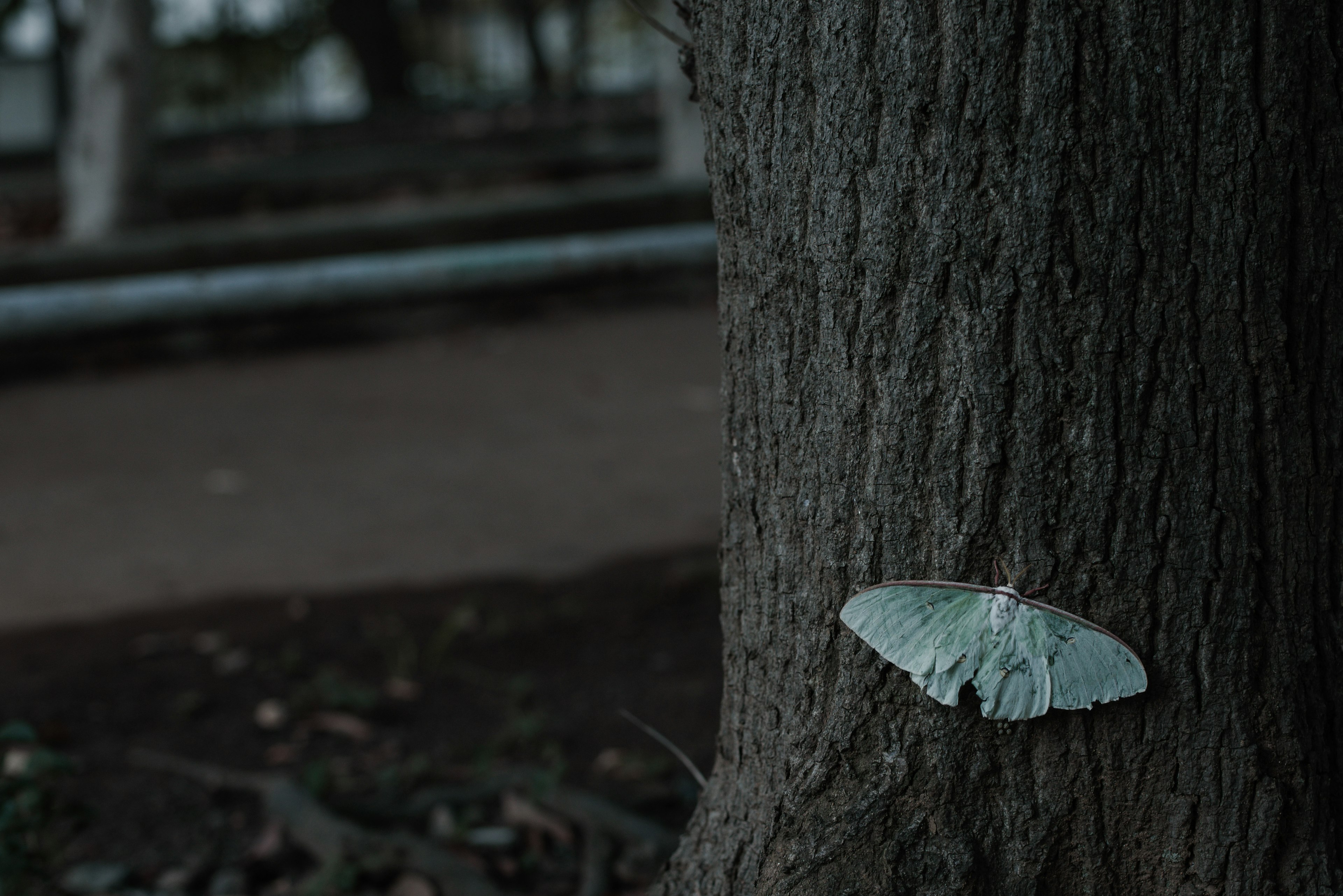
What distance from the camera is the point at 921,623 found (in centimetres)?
150

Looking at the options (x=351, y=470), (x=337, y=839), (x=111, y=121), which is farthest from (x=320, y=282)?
(x=337, y=839)

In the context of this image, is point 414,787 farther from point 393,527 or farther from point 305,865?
point 393,527

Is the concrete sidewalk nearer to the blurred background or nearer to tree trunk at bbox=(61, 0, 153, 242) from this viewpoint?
the blurred background

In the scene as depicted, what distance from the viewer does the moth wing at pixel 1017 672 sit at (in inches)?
57.5

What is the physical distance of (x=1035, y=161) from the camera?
4.53 ft

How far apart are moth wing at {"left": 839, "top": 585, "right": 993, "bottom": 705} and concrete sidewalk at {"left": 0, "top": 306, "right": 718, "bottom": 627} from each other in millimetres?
2758

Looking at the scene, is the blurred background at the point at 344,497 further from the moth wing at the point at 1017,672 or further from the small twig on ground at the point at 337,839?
the moth wing at the point at 1017,672

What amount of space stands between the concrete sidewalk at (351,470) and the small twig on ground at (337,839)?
1.26 metres

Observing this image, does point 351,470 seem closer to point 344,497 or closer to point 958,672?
point 344,497

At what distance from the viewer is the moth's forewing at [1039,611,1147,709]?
1.46 m

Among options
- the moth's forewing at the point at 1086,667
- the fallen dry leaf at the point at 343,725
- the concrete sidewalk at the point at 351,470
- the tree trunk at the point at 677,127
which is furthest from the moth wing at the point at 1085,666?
the tree trunk at the point at 677,127

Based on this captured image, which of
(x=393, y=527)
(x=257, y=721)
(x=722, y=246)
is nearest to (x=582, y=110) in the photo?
(x=393, y=527)

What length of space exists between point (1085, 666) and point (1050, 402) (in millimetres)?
309

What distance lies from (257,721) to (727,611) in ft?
6.14
